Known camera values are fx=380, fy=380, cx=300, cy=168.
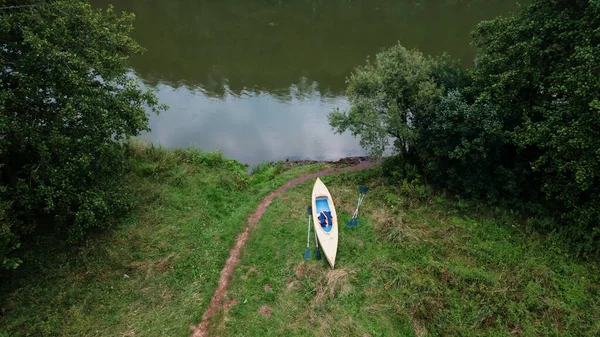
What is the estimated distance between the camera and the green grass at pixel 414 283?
11455mm

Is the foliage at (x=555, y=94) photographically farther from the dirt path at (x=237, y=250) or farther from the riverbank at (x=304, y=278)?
the dirt path at (x=237, y=250)

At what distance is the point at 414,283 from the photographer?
12.4m

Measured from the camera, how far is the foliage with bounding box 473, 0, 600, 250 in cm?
1198

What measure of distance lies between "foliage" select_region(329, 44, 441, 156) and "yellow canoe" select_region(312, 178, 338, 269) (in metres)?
2.83

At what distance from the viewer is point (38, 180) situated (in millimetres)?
12078

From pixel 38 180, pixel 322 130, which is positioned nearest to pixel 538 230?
pixel 322 130

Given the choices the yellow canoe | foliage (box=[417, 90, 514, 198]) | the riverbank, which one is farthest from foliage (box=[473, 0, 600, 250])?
the yellow canoe

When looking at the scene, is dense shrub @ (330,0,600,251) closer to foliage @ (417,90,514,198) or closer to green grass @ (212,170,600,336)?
foliage @ (417,90,514,198)

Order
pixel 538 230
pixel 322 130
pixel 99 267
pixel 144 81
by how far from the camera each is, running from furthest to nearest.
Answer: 1. pixel 144 81
2. pixel 322 130
3. pixel 538 230
4. pixel 99 267

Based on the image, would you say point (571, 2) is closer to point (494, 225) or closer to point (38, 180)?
point (494, 225)

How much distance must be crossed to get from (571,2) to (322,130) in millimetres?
13289

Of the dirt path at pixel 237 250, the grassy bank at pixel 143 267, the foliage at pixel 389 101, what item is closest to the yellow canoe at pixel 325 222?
the dirt path at pixel 237 250

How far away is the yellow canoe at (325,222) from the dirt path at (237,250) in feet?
4.91

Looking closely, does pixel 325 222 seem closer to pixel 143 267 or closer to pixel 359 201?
pixel 359 201
